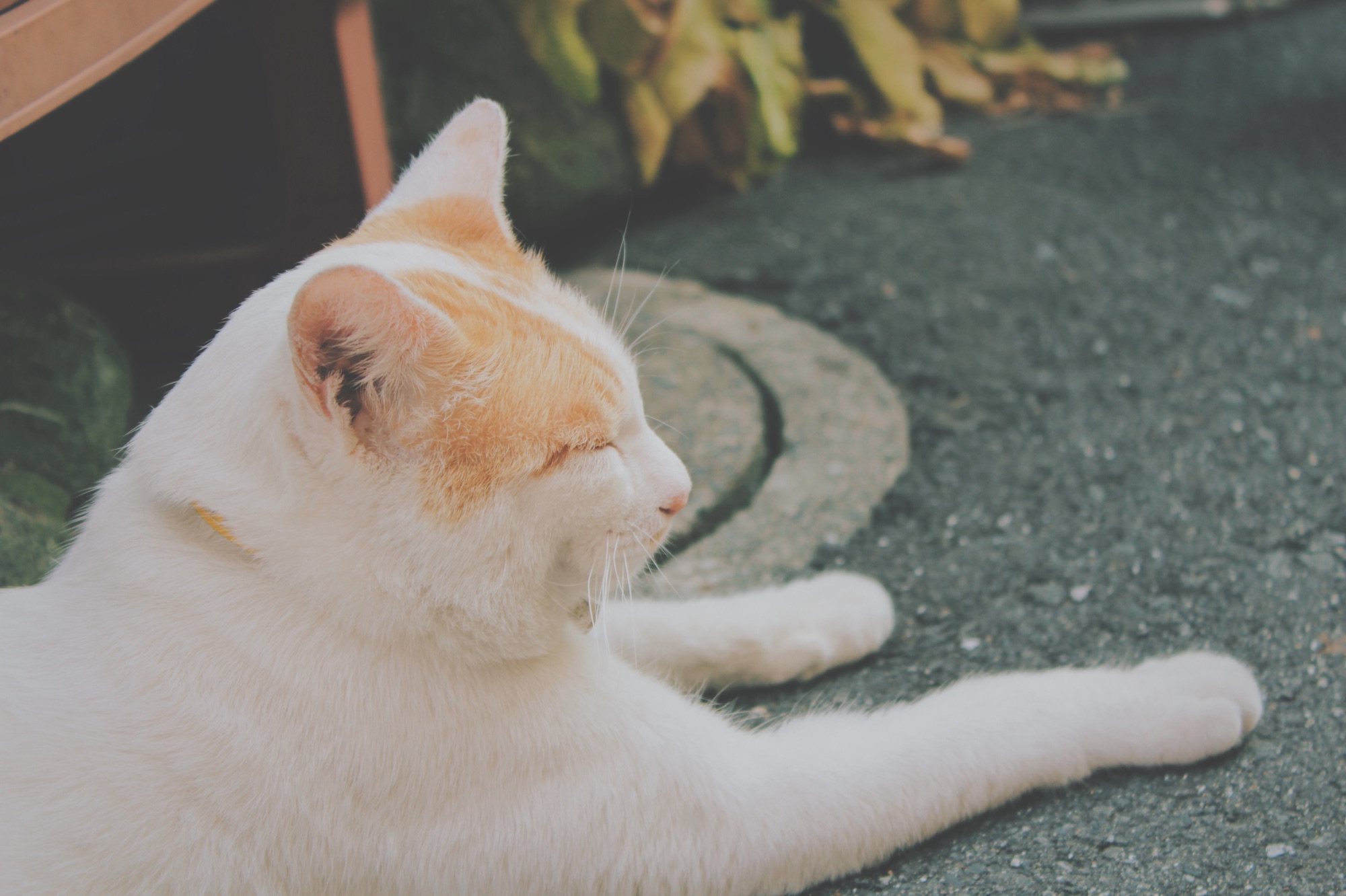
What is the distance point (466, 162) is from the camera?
5.17 feet

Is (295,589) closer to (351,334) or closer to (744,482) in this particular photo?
(351,334)

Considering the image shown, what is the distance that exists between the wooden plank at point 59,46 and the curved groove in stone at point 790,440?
1165 mm

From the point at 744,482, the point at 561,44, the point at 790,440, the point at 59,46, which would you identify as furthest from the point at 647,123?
the point at 59,46

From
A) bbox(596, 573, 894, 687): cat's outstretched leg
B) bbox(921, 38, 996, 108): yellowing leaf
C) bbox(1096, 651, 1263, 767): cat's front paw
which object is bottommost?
bbox(921, 38, 996, 108): yellowing leaf

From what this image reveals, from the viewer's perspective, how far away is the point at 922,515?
7.80 ft

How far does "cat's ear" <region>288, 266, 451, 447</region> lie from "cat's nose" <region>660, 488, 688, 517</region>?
1.17ft

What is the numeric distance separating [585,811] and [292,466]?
21.9 inches

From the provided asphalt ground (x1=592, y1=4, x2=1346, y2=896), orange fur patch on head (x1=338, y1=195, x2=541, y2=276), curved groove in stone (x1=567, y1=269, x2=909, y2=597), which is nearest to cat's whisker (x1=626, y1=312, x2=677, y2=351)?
curved groove in stone (x1=567, y1=269, x2=909, y2=597)

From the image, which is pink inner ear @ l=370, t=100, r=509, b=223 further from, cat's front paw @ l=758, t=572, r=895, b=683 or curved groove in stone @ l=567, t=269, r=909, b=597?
cat's front paw @ l=758, t=572, r=895, b=683

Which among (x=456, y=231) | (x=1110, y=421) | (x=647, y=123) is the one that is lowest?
(x=1110, y=421)

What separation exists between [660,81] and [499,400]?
101 inches

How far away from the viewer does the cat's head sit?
113 centimetres

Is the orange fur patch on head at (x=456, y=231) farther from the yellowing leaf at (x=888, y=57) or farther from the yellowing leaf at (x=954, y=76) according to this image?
the yellowing leaf at (x=954, y=76)

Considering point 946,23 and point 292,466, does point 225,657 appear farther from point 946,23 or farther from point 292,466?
point 946,23
